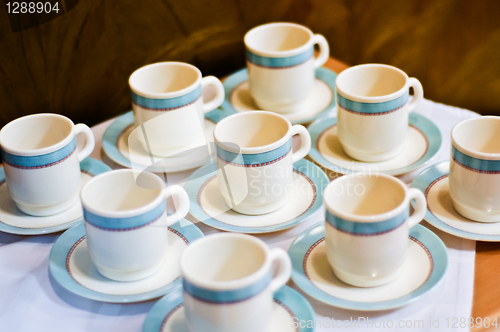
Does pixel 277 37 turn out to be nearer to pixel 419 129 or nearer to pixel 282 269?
pixel 419 129

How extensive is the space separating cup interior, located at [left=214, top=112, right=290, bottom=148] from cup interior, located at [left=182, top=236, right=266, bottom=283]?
7.8 inches

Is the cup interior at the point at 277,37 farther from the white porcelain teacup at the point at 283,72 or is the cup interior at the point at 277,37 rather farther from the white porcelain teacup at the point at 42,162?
the white porcelain teacup at the point at 42,162

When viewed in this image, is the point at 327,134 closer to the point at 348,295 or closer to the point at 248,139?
the point at 248,139

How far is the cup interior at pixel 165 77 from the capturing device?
0.80m

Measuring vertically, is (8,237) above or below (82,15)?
below

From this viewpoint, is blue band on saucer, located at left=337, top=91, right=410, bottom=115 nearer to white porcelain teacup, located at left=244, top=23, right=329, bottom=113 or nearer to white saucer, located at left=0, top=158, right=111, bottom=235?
white porcelain teacup, located at left=244, top=23, right=329, bottom=113

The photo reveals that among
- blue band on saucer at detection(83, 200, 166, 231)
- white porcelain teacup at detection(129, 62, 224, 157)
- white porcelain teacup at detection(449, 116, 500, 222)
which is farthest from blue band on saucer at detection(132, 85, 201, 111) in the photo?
white porcelain teacup at detection(449, 116, 500, 222)

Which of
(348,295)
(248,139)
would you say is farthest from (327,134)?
(348,295)

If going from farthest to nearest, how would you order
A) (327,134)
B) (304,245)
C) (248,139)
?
1. (327,134)
2. (248,139)
3. (304,245)

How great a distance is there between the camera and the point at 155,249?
0.57m

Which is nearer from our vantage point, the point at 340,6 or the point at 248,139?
the point at 248,139

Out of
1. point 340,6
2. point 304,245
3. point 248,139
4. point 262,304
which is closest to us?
point 262,304

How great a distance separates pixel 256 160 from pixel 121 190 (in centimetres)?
15

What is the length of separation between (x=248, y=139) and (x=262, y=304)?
27cm
